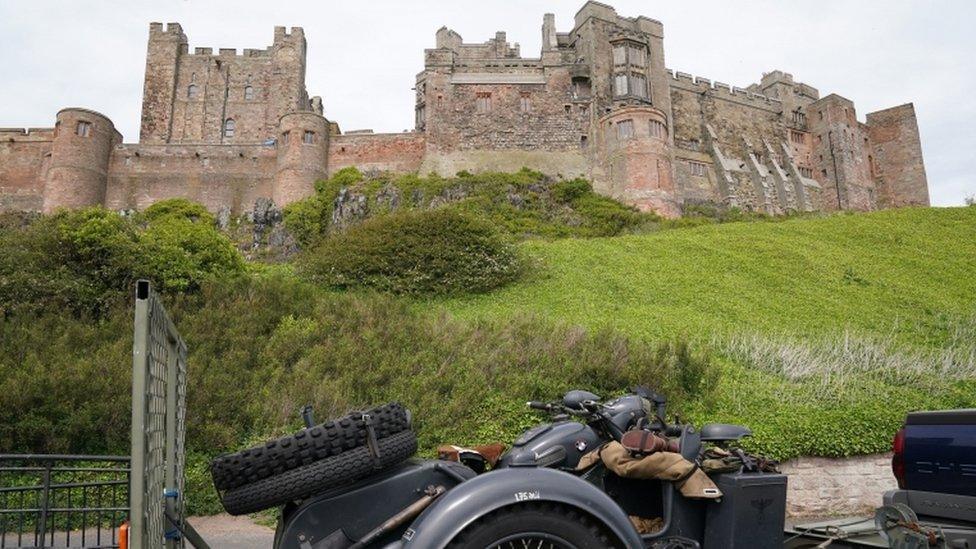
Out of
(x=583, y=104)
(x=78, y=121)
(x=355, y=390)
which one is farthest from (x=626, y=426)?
(x=78, y=121)

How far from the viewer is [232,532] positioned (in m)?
6.76

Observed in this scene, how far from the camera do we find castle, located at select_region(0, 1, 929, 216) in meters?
42.1

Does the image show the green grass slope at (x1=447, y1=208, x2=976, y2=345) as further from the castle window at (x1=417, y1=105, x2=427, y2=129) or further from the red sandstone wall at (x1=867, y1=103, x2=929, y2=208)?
the red sandstone wall at (x1=867, y1=103, x2=929, y2=208)

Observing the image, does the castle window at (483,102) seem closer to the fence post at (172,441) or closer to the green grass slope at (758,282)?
the green grass slope at (758,282)

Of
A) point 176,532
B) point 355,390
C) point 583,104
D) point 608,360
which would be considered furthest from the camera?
point 583,104

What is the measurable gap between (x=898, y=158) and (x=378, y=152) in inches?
1947

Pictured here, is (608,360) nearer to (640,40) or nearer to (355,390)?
(355,390)

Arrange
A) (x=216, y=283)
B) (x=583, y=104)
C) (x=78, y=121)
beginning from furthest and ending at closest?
(x=583, y=104)
(x=78, y=121)
(x=216, y=283)

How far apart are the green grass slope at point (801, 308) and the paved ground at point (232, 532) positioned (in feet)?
19.6

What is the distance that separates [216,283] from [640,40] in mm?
42321

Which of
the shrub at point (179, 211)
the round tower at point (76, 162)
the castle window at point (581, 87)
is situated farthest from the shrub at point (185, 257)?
the castle window at point (581, 87)

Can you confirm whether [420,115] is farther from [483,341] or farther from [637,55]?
[483,341]

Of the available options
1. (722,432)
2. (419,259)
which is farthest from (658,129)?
(722,432)

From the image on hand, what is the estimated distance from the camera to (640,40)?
4838cm
